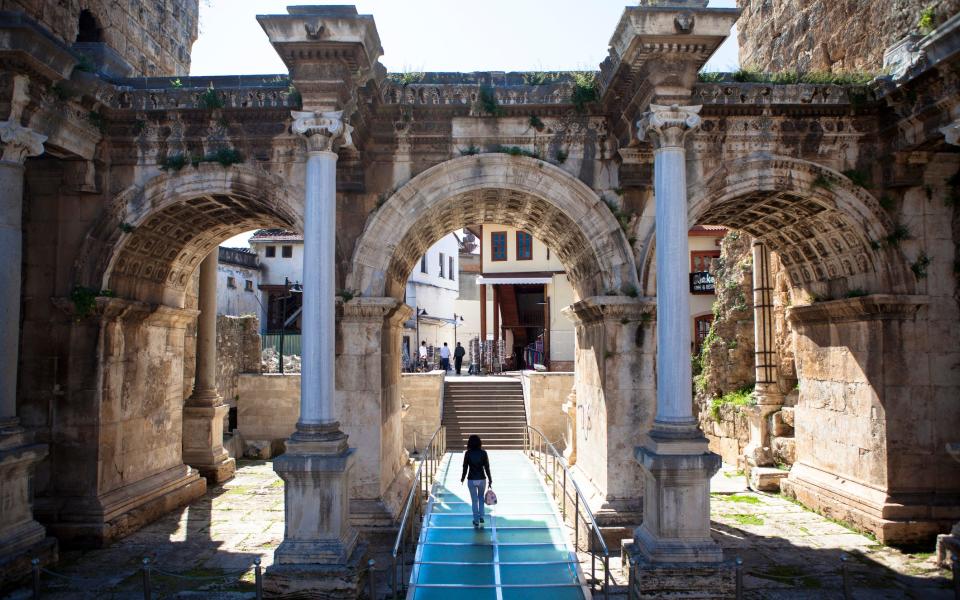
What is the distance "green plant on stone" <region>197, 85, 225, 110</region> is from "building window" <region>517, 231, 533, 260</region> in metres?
20.0

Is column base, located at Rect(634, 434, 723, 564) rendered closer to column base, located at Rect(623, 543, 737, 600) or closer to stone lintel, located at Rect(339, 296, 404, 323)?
column base, located at Rect(623, 543, 737, 600)

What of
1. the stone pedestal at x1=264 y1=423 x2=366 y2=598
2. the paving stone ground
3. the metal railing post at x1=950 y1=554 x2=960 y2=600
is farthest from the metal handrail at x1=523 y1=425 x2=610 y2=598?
the metal railing post at x1=950 y1=554 x2=960 y2=600

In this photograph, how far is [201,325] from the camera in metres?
14.0

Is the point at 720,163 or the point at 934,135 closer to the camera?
the point at 934,135

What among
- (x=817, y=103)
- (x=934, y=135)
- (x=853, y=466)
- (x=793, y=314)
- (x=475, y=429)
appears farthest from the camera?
(x=475, y=429)

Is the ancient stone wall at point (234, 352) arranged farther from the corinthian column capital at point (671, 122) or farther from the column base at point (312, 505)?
the corinthian column capital at point (671, 122)

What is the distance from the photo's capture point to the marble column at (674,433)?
715 cm

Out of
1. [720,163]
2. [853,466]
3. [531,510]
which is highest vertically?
[720,163]

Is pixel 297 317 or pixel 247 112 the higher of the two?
pixel 247 112

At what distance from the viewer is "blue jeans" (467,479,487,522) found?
919 centimetres

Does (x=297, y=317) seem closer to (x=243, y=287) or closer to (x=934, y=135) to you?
(x=243, y=287)

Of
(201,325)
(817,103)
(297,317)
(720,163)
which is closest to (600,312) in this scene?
(720,163)

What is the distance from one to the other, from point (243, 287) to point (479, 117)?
24.2 m

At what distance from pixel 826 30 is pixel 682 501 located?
9576 millimetres
